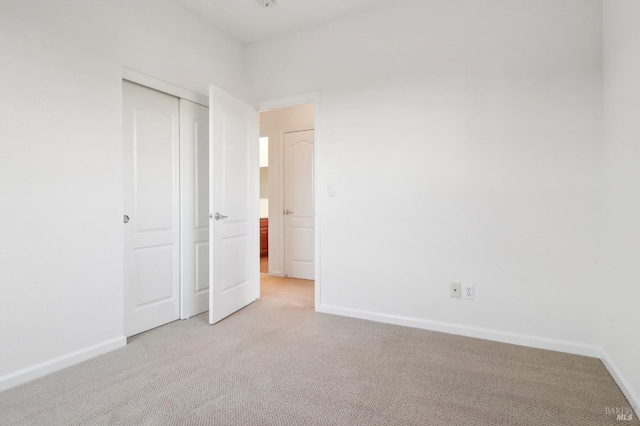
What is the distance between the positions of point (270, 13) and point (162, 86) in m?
1.17

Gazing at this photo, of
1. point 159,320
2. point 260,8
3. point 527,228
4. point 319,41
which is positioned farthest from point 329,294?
point 260,8

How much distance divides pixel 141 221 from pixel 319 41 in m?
2.28

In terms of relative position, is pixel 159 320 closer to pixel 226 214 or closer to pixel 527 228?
pixel 226 214

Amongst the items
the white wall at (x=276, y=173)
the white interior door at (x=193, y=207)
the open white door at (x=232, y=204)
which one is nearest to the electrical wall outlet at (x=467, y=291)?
the open white door at (x=232, y=204)

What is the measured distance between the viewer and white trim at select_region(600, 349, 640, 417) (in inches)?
60.8

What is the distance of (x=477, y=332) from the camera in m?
2.44

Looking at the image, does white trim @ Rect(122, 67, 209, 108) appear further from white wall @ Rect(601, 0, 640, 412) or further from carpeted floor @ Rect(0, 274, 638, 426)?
white wall @ Rect(601, 0, 640, 412)

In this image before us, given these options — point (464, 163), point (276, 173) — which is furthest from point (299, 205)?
point (464, 163)

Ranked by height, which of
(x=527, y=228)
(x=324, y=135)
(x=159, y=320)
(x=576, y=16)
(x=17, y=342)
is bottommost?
(x=159, y=320)

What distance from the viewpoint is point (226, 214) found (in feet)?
9.68

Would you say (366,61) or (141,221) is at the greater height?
(366,61)

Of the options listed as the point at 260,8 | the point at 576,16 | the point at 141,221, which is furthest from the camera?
the point at 260,8
